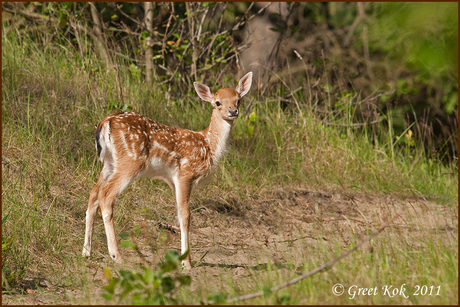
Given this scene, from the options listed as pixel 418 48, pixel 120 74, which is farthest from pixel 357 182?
pixel 418 48

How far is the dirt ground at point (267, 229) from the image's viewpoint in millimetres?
3926

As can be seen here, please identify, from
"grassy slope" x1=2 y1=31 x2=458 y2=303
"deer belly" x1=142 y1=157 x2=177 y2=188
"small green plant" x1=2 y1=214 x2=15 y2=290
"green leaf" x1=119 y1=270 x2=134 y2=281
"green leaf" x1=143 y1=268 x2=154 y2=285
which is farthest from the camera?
"deer belly" x1=142 y1=157 x2=177 y2=188

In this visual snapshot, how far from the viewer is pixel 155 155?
445 centimetres

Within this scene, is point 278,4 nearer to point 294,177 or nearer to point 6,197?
point 294,177

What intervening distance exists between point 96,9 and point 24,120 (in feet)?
8.40

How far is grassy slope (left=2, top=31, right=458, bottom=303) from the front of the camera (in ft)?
11.5

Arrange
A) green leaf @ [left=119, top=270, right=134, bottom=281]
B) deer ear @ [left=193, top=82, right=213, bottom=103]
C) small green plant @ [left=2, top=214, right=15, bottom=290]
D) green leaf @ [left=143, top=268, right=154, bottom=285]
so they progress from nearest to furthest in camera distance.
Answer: green leaf @ [left=143, top=268, right=154, bottom=285] → green leaf @ [left=119, top=270, right=134, bottom=281] → small green plant @ [left=2, top=214, right=15, bottom=290] → deer ear @ [left=193, top=82, right=213, bottom=103]

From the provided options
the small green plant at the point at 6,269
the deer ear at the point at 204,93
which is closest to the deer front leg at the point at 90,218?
the small green plant at the point at 6,269

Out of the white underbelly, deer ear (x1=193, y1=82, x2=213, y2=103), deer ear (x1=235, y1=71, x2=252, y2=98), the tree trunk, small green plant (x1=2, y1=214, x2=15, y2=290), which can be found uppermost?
the tree trunk

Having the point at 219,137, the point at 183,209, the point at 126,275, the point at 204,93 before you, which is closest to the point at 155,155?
the point at 183,209

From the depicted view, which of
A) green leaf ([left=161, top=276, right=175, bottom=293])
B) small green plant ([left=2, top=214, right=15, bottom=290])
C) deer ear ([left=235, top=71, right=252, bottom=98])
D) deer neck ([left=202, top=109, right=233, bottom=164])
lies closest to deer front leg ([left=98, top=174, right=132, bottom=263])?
small green plant ([left=2, top=214, right=15, bottom=290])

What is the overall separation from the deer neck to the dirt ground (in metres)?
0.83

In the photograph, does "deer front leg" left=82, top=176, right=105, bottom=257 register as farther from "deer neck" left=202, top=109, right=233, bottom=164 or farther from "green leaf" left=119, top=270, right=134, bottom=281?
"green leaf" left=119, top=270, right=134, bottom=281

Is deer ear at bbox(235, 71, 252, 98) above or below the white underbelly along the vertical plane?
above
